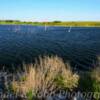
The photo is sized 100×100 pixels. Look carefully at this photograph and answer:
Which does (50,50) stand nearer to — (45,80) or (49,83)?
(49,83)

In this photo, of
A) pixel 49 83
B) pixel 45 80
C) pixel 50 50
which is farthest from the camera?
pixel 50 50

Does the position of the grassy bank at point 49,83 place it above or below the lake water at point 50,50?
above

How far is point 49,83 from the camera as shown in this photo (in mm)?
12820

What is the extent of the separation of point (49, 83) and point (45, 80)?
292 mm

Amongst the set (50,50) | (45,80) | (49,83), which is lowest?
(50,50)

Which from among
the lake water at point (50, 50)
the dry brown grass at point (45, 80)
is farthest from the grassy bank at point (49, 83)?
the lake water at point (50, 50)

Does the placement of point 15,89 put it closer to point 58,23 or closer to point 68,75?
point 68,75

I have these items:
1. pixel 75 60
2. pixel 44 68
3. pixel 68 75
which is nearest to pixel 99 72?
pixel 68 75

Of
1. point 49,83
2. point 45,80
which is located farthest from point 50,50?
point 45,80

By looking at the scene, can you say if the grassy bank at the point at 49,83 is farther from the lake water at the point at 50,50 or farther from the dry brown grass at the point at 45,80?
the lake water at the point at 50,50

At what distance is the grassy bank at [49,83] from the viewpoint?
12203mm

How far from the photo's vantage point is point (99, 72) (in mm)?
14883

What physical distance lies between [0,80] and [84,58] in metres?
20.5

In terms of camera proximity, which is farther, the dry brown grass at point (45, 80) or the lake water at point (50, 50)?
the lake water at point (50, 50)
